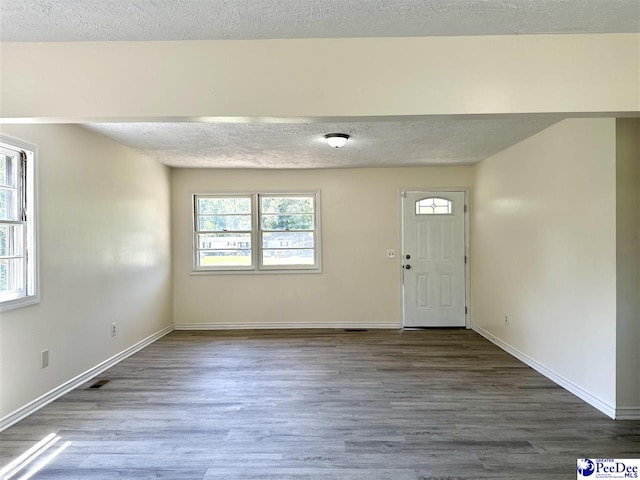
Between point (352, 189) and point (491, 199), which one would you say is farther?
point (352, 189)

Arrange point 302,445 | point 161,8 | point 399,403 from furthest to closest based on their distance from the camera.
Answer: point 399,403 < point 302,445 < point 161,8

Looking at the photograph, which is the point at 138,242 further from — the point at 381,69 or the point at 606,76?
the point at 606,76

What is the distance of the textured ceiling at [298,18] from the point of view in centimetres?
173

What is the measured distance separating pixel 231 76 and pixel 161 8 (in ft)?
1.45

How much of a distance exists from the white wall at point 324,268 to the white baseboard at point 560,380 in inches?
60.7

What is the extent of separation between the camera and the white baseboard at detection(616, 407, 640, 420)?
104 inches

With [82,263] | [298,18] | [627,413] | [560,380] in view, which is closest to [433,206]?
[560,380]

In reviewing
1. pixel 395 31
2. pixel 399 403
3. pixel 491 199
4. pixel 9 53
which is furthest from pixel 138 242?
pixel 491 199

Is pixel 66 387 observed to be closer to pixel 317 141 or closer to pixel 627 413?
pixel 317 141

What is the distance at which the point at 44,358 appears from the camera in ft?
9.56

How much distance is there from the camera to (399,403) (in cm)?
292

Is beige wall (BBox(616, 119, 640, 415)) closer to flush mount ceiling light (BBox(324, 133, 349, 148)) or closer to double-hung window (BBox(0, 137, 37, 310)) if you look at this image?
flush mount ceiling light (BBox(324, 133, 349, 148))

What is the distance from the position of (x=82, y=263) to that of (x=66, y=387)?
1090 mm

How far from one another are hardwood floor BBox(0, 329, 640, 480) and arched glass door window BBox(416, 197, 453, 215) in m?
2.20
